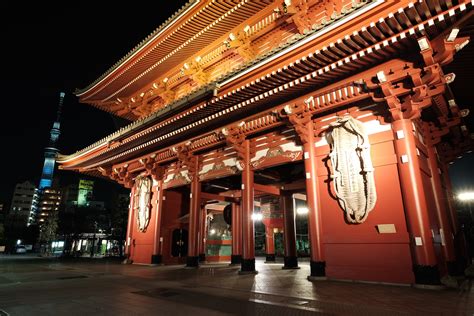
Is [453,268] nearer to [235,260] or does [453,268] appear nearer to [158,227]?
[235,260]

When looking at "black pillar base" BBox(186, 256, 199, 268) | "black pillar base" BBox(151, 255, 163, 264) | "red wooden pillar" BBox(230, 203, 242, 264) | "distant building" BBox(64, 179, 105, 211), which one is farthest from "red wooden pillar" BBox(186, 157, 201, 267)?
"distant building" BBox(64, 179, 105, 211)

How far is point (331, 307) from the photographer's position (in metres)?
4.84

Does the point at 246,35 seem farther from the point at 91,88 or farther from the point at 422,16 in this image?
the point at 91,88

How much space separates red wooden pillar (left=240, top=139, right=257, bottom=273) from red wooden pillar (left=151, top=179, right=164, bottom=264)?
6.07 m

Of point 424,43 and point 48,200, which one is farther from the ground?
point 48,200

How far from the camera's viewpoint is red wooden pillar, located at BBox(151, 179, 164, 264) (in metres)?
14.5

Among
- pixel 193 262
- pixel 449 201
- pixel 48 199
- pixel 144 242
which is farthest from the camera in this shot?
pixel 48 199

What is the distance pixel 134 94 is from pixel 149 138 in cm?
557

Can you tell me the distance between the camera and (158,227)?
14.8 m

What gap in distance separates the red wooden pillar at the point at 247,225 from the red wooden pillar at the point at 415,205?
5313mm

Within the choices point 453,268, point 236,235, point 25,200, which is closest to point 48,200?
point 25,200

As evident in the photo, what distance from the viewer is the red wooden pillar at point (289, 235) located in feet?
42.6

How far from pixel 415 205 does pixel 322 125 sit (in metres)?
3.65

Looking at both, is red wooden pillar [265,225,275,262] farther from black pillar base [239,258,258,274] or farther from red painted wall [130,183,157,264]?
black pillar base [239,258,258,274]
